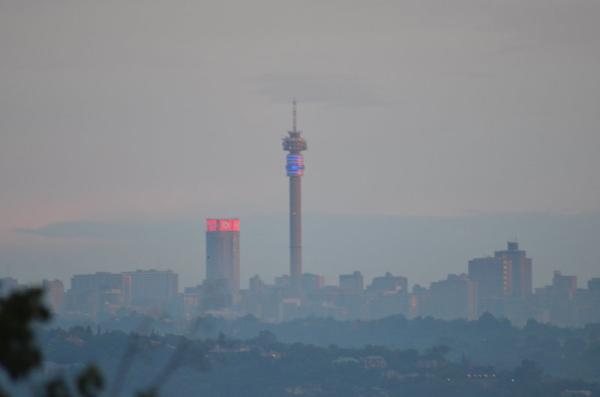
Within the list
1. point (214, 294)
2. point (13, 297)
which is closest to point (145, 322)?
point (214, 294)

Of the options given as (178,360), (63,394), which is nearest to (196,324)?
(178,360)

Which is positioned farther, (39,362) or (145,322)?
(145,322)

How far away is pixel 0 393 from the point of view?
76.7 ft

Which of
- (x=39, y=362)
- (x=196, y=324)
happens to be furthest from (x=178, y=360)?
(x=39, y=362)

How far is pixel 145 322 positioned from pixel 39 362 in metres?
3.11

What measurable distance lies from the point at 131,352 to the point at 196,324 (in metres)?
1.43

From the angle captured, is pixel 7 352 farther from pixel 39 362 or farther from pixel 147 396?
pixel 147 396

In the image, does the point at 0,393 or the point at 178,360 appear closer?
the point at 0,393

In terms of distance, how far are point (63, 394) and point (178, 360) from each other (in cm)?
183

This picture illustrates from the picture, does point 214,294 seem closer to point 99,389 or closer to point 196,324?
point 196,324

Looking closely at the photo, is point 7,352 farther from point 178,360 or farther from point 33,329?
point 178,360

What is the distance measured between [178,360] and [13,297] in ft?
8.62

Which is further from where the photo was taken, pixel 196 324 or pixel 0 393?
pixel 196 324

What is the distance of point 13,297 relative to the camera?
80.1 feet
